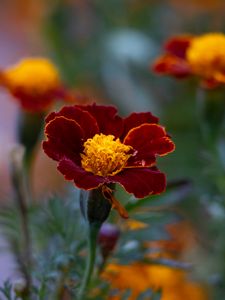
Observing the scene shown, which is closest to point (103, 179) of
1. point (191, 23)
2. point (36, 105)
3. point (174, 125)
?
point (36, 105)

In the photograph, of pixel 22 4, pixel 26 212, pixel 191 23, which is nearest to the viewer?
pixel 26 212

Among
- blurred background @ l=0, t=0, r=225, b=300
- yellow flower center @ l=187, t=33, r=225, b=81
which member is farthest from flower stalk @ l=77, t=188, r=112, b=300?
blurred background @ l=0, t=0, r=225, b=300

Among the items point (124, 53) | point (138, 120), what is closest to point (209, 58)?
point (138, 120)

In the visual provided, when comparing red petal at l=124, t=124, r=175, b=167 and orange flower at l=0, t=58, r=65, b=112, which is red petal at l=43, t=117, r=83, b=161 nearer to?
red petal at l=124, t=124, r=175, b=167

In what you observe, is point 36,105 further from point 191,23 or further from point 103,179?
point 191,23

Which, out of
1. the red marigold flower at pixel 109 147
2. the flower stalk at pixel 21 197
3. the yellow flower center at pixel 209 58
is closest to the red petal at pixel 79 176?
the red marigold flower at pixel 109 147

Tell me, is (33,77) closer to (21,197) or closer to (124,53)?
(21,197)

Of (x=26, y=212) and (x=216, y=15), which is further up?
(x=216, y=15)
